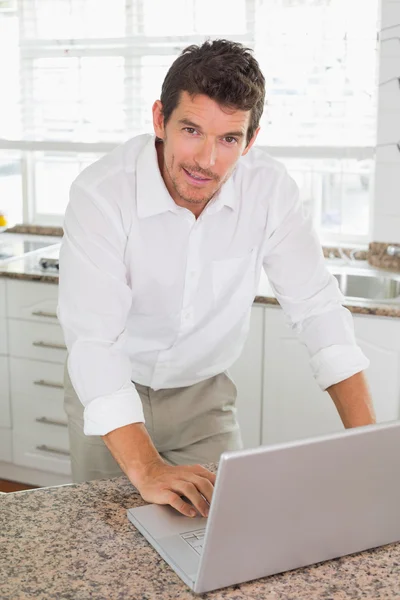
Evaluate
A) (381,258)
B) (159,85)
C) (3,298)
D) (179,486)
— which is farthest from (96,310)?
(159,85)

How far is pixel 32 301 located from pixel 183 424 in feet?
4.79

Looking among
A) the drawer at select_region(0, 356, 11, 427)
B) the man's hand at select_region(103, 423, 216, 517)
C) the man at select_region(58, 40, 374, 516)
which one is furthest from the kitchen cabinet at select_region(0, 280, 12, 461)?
the man's hand at select_region(103, 423, 216, 517)

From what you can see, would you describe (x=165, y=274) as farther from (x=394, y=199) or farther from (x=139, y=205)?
(x=394, y=199)

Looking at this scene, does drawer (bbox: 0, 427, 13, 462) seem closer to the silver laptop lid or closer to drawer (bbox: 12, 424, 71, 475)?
drawer (bbox: 12, 424, 71, 475)

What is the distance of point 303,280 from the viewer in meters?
1.83

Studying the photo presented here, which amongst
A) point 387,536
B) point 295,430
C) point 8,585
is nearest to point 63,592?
point 8,585

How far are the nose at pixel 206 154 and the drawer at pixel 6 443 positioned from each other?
7.11 ft

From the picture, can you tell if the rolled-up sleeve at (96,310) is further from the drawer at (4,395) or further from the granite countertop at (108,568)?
the drawer at (4,395)

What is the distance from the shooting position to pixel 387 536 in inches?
47.6

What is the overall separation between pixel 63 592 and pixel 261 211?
3.31ft

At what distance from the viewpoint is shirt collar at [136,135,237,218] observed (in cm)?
173

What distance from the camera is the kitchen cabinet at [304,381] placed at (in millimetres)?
2760

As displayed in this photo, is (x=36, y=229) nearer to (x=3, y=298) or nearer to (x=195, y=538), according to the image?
(x=3, y=298)

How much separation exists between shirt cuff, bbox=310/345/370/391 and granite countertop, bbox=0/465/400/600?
1.58 ft
